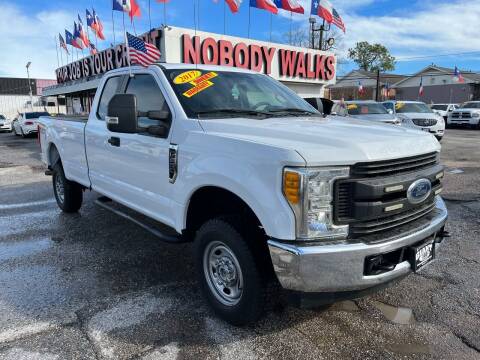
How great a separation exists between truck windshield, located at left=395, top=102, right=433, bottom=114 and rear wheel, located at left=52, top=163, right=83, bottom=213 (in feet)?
51.6

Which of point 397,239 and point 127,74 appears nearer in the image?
point 397,239

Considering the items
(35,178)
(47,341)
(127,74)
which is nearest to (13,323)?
(47,341)

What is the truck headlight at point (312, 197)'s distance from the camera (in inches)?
93.0

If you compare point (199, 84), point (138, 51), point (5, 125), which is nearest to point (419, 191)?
point (199, 84)

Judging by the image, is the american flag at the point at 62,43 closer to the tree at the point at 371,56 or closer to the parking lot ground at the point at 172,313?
the parking lot ground at the point at 172,313

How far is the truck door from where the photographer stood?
140 inches

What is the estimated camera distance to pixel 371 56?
6900 centimetres

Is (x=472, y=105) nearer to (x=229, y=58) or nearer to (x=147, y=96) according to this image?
(x=229, y=58)

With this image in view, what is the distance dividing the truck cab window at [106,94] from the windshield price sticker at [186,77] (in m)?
1.14

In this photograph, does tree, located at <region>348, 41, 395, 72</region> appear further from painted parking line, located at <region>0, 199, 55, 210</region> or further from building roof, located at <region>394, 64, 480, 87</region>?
painted parking line, located at <region>0, 199, 55, 210</region>

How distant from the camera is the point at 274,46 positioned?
757 inches

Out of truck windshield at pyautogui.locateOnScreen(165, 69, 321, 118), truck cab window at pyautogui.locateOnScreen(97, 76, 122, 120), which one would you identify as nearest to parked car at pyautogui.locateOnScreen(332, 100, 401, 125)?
truck windshield at pyautogui.locateOnScreen(165, 69, 321, 118)

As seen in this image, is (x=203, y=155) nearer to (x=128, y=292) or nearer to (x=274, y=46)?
(x=128, y=292)

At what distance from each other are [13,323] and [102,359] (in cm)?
95
